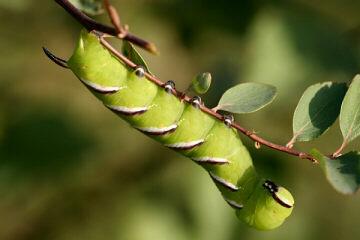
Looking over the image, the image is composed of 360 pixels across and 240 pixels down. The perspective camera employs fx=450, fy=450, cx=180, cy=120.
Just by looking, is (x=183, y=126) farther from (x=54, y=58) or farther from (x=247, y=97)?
(x=54, y=58)

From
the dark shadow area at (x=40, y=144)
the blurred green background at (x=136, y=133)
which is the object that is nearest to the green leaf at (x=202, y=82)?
the blurred green background at (x=136, y=133)

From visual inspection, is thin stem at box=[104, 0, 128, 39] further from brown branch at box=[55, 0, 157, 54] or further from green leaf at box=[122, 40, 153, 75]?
green leaf at box=[122, 40, 153, 75]

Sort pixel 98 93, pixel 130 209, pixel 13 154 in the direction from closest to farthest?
1. pixel 98 93
2. pixel 13 154
3. pixel 130 209

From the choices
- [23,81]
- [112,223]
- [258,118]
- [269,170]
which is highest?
[258,118]

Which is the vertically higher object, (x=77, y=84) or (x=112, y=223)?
(x=77, y=84)

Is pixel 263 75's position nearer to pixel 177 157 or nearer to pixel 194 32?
pixel 194 32

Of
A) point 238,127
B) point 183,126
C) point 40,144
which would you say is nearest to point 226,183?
point 183,126

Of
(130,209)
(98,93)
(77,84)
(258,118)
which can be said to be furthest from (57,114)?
(98,93)

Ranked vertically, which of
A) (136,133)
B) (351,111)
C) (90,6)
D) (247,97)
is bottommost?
(136,133)
